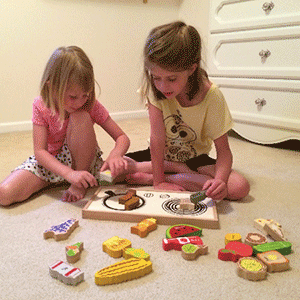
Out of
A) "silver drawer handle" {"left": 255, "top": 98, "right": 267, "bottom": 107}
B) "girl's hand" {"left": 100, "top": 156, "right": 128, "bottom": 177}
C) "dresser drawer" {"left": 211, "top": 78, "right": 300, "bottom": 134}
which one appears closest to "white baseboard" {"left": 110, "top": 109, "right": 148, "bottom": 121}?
"dresser drawer" {"left": 211, "top": 78, "right": 300, "bottom": 134}

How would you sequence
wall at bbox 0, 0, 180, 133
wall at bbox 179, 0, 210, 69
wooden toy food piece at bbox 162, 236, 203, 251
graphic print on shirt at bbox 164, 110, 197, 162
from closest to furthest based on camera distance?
wooden toy food piece at bbox 162, 236, 203, 251, graphic print on shirt at bbox 164, 110, 197, 162, wall at bbox 0, 0, 180, 133, wall at bbox 179, 0, 210, 69

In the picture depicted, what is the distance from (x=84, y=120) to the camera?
97 centimetres

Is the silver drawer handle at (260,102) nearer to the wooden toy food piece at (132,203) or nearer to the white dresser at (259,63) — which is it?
the white dresser at (259,63)

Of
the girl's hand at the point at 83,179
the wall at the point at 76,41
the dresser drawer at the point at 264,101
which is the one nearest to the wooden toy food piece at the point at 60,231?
the girl's hand at the point at 83,179

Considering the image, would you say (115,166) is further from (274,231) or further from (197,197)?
(274,231)

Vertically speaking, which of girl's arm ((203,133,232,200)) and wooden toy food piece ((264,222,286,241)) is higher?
girl's arm ((203,133,232,200))

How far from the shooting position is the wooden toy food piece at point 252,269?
1.99ft

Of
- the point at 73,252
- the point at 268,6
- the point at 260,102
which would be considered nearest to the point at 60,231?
the point at 73,252

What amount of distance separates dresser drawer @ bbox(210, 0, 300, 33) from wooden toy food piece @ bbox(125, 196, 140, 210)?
1.00 metres

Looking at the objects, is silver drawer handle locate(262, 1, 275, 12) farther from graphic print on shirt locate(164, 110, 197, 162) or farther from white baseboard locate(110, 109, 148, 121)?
white baseboard locate(110, 109, 148, 121)

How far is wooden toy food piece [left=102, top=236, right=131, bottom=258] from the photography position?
675 mm

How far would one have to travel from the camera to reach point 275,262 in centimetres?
63

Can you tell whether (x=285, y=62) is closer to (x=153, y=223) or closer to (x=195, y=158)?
(x=195, y=158)

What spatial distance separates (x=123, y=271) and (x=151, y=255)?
0.10 metres
